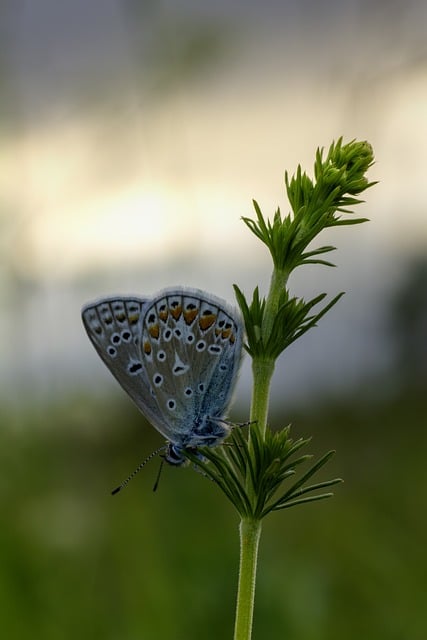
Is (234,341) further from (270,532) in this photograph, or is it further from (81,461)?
(270,532)

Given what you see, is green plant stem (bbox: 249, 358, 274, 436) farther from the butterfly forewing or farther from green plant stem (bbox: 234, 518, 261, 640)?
the butterfly forewing

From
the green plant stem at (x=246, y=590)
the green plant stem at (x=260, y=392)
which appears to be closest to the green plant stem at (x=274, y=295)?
the green plant stem at (x=260, y=392)

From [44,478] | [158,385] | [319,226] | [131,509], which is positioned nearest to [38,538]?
[44,478]

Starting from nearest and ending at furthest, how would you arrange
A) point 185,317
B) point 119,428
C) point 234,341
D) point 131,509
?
point 234,341, point 185,317, point 131,509, point 119,428

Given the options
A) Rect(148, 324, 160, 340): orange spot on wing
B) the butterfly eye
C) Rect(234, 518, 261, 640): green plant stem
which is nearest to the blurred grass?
the butterfly eye

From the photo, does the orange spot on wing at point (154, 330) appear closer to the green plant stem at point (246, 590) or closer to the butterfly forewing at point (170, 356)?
the butterfly forewing at point (170, 356)

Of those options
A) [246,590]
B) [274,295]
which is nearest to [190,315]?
[274,295]
